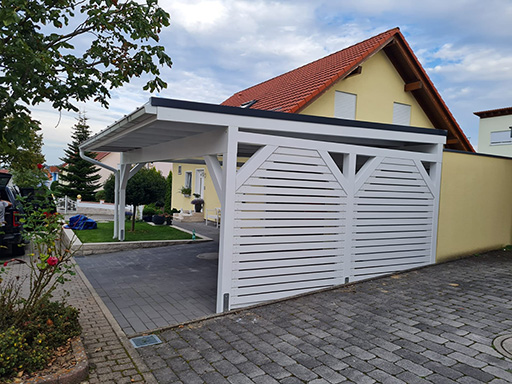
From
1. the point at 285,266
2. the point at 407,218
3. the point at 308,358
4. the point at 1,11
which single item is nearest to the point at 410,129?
the point at 407,218

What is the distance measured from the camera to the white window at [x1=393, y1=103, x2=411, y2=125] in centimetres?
1349

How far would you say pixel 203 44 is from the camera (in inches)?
399

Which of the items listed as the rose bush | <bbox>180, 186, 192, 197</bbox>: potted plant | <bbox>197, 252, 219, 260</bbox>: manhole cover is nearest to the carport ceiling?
the rose bush

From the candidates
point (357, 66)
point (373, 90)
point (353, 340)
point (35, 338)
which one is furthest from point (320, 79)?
point (35, 338)

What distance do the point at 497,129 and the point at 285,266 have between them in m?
26.1

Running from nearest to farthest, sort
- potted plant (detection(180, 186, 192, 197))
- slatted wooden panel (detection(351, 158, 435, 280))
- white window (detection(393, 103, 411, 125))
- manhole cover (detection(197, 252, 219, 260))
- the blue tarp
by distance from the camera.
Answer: slatted wooden panel (detection(351, 158, 435, 280)) → manhole cover (detection(197, 252, 219, 260)) → the blue tarp → white window (detection(393, 103, 411, 125)) → potted plant (detection(180, 186, 192, 197))

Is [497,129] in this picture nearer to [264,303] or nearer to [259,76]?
[259,76]

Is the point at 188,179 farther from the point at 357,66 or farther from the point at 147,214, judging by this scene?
the point at 357,66

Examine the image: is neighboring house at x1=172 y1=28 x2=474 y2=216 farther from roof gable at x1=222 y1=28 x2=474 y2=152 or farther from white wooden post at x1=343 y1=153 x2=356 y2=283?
white wooden post at x1=343 y1=153 x2=356 y2=283

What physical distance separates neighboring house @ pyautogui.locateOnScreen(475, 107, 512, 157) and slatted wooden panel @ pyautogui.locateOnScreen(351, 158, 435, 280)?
22.0 metres

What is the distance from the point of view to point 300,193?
20.0ft

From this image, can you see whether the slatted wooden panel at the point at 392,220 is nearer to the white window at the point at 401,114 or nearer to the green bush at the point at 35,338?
the green bush at the point at 35,338

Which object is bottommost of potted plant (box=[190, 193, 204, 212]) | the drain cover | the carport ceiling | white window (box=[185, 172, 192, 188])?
the drain cover

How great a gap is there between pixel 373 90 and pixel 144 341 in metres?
11.2
